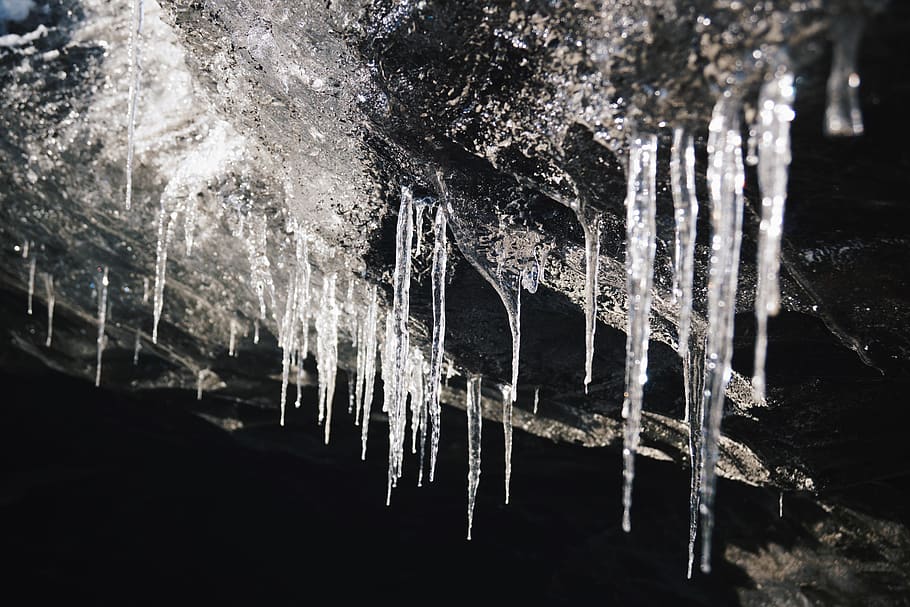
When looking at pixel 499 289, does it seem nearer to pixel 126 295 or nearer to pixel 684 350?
pixel 684 350

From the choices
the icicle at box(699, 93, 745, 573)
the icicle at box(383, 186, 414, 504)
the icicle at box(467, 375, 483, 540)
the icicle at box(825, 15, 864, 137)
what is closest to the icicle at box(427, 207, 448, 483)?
the icicle at box(383, 186, 414, 504)

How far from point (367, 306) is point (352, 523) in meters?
5.43

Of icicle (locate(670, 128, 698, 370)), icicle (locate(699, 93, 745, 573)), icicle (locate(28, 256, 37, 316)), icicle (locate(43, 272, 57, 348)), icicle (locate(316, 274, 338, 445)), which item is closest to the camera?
icicle (locate(699, 93, 745, 573))

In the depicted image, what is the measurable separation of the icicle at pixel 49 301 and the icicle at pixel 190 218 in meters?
1.67

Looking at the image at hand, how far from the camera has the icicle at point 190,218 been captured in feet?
13.5

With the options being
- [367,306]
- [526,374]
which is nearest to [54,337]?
[367,306]

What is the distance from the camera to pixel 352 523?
8797 mm

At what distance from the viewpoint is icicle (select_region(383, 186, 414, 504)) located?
10.2ft

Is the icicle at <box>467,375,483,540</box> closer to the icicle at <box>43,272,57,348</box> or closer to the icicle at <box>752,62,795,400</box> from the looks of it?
the icicle at <box>752,62,795,400</box>

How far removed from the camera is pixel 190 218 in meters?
4.25

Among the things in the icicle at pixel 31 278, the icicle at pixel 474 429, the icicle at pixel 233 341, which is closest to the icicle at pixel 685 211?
the icicle at pixel 474 429

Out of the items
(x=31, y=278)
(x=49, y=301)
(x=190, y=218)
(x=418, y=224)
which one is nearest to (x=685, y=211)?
(x=418, y=224)

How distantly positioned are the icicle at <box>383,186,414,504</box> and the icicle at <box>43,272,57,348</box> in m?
2.82

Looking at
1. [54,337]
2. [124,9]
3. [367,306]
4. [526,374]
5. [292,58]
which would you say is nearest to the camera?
[292,58]
